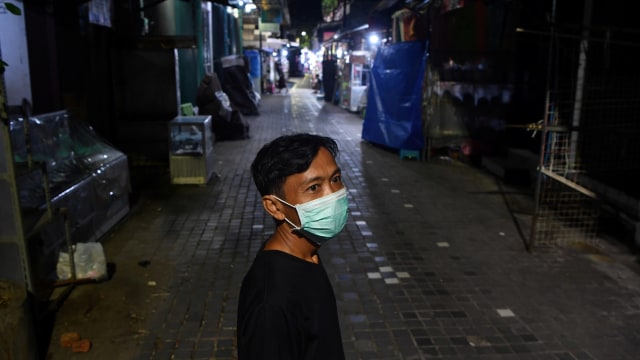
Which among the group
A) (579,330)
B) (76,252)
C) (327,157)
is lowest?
(579,330)

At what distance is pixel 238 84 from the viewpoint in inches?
797

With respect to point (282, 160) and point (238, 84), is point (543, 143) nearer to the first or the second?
point (282, 160)

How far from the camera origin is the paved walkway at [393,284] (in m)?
4.32

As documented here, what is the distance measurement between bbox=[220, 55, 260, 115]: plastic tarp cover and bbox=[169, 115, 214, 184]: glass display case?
417 inches

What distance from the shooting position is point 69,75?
28.4ft

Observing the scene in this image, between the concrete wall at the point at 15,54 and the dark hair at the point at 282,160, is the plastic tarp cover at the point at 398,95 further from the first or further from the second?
the dark hair at the point at 282,160

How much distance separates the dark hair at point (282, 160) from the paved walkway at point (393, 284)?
2.65m

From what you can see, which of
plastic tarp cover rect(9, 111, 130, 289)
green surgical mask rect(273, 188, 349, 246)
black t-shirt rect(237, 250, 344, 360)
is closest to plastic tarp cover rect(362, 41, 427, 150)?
plastic tarp cover rect(9, 111, 130, 289)

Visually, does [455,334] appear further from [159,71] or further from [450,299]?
[159,71]

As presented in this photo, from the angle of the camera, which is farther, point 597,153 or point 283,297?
point 597,153

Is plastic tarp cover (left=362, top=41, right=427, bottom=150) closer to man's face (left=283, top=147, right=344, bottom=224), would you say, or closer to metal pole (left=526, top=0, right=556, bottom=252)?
metal pole (left=526, top=0, right=556, bottom=252)

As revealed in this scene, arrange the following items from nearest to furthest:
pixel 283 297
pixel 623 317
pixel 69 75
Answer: pixel 283 297 < pixel 623 317 < pixel 69 75

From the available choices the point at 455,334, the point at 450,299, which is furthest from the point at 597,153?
the point at 455,334

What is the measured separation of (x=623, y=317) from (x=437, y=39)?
827 cm
